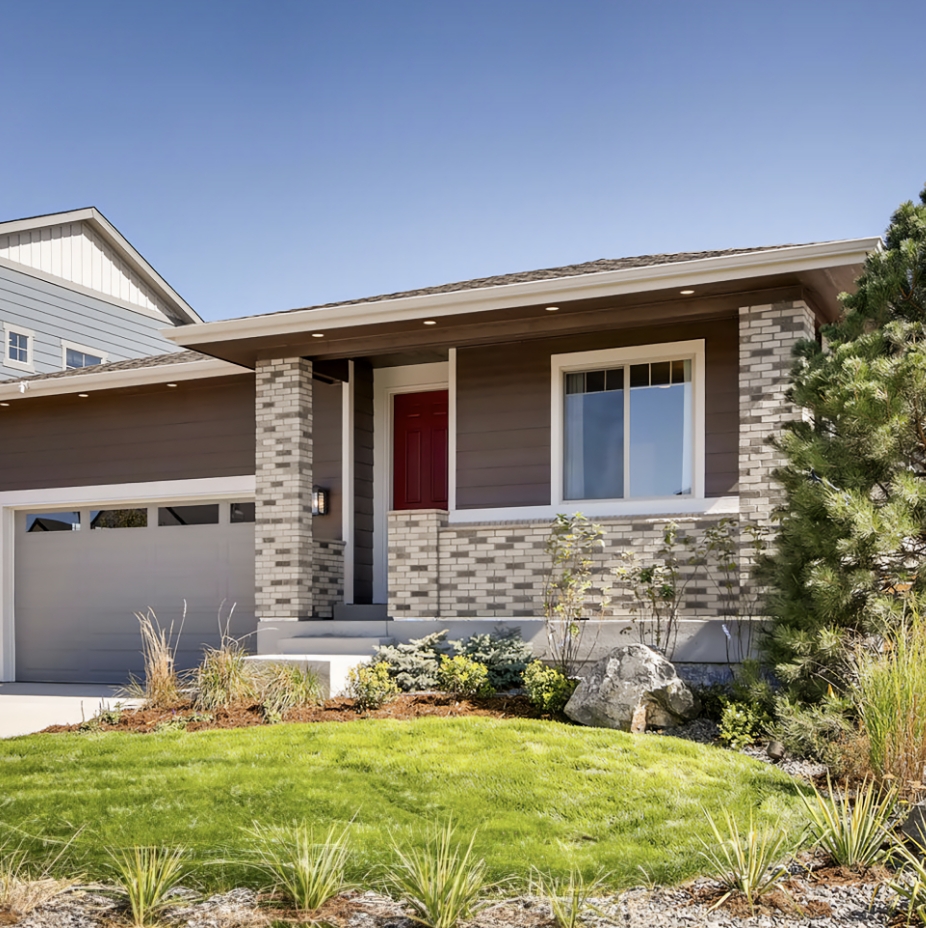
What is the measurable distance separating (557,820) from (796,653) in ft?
7.59

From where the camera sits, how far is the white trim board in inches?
543

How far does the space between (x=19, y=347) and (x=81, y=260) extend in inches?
96.2

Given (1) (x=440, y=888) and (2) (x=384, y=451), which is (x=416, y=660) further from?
(1) (x=440, y=888)

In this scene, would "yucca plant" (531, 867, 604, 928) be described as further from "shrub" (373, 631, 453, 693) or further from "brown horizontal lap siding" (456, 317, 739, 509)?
"brown horizontal lap siding" (456, 317, 739, 509)

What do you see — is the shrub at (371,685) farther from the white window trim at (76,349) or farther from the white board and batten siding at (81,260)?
the white board and batten siding at (81,260)

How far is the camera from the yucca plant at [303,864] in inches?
182

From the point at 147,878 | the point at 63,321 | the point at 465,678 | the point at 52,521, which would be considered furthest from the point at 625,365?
the point at 63,321

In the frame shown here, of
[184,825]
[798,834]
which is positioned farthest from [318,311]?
[798,834]

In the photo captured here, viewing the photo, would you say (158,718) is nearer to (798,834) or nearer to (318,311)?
(318,311)

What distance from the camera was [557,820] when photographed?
5.84 m

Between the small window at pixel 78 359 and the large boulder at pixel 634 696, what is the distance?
13.8 metres

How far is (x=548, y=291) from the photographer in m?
10.2

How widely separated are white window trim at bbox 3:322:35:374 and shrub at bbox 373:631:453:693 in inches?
410

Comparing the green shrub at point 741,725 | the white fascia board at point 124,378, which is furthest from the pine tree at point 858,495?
the white fascia board at point 124,378
